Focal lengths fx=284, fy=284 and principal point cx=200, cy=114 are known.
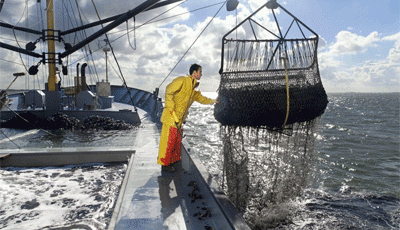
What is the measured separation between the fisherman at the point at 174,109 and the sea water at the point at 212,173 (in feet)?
3.36

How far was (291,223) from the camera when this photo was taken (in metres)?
6.28

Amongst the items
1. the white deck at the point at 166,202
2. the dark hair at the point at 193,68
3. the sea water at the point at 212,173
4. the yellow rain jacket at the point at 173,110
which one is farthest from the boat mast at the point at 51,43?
the dark hair at the point at 193,68

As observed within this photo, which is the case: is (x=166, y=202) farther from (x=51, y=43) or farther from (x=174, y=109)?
(x=51, y=43)

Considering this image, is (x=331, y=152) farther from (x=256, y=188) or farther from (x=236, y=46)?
(x=236, y=46)

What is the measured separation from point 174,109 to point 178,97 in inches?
7.9

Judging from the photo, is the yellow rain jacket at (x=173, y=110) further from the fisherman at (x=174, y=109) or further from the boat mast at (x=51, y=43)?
the boat mast at (x=51, y=43)

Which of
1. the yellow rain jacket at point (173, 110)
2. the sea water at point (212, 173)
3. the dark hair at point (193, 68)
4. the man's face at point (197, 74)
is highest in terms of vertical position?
the dark hair at point (193, 68)

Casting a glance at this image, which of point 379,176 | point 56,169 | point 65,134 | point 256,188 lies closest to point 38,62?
point 65,134

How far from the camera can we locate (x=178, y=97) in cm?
443

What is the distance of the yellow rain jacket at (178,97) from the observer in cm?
426

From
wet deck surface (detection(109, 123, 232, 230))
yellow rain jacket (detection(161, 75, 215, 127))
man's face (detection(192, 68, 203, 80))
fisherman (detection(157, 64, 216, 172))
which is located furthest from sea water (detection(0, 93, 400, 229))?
man's face (detection(192, 68, 203, 80))

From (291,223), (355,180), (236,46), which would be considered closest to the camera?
(236,46)

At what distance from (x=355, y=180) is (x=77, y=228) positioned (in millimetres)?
10117

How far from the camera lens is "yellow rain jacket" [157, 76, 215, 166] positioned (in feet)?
14.0
